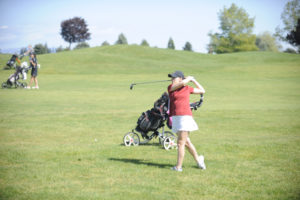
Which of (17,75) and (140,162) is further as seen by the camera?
(17,75)

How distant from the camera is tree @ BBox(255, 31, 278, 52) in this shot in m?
152

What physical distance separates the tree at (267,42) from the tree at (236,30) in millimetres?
38687

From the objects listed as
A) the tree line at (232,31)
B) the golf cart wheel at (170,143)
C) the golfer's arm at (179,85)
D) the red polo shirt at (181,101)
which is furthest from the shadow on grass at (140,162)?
the tree line at (232,31)

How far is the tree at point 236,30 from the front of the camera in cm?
11581

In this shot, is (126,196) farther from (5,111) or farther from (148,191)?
(5,111)

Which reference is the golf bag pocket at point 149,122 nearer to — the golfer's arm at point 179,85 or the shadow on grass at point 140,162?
the shadow on grass at point 140,162

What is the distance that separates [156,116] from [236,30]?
369 ft

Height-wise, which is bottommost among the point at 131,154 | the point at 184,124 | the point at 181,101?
the point at 131,154

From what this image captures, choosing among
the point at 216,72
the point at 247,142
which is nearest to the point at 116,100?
the point at 247,142

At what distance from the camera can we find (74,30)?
124938 mm

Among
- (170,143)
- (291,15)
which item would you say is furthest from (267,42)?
(170,143)

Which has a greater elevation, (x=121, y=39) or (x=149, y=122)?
(x=121, y=39)

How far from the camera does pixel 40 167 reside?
8.41m

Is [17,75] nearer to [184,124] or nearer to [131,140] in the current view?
[131,140]
